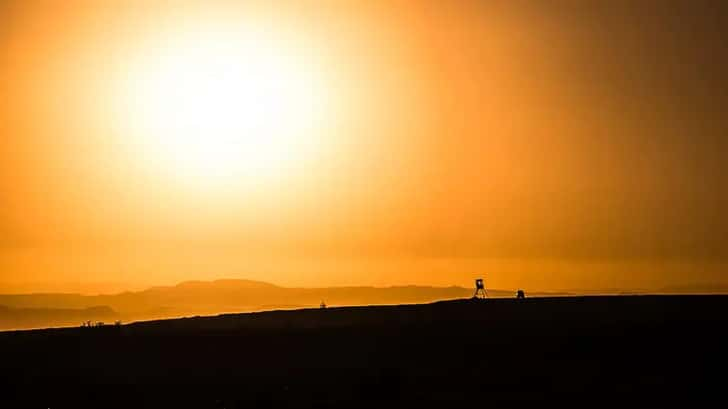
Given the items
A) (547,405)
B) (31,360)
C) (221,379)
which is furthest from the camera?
(31,360)

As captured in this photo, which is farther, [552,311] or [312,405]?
[552,311]

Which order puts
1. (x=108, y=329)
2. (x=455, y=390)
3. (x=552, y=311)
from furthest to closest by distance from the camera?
(x=552, y=311), (x=108, y=329), (x=455, y=390)

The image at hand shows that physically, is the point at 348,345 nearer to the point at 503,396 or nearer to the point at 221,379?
the point at 221,379

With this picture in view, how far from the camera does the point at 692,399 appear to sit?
82.3 ft

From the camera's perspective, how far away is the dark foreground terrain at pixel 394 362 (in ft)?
86.2

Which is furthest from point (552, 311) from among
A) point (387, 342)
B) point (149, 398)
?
point (149, 398)

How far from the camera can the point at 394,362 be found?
31.0 metres

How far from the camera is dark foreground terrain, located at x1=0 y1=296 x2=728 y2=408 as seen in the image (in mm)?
26266

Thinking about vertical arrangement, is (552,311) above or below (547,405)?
above

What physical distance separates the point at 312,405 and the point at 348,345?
9212 millimetres

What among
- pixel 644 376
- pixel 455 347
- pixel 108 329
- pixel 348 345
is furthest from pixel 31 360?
pixel 644 376

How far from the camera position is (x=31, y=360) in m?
33.2

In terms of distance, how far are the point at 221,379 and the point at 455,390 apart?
758 centimetres

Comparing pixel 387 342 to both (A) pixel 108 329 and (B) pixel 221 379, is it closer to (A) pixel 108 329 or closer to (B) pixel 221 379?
(B) pixel 221 379
